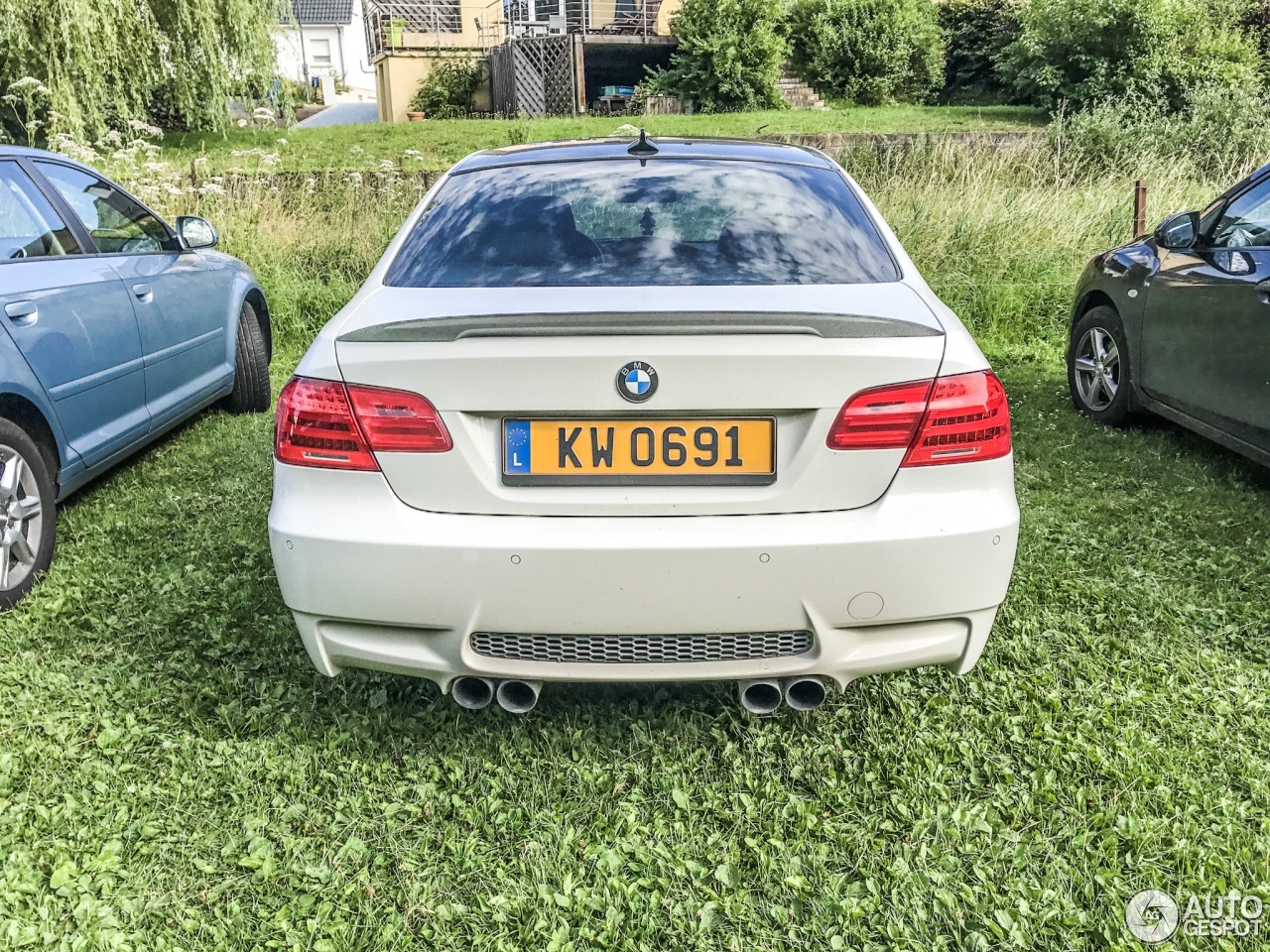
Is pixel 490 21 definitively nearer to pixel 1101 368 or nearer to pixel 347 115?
pixel 347 115

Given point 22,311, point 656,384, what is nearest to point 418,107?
point 22,311

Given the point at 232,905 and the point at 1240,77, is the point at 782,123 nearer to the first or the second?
the point at 1240,77

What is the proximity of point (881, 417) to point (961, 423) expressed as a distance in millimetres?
207

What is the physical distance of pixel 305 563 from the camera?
7.41ft

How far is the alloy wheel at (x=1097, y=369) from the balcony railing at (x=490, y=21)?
87.2ft

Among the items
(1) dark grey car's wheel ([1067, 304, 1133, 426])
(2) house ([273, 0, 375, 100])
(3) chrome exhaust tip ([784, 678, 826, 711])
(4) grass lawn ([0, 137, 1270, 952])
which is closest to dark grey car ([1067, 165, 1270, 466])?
(1) dark grey car's wheel ([1067, 304, 1133, 426])

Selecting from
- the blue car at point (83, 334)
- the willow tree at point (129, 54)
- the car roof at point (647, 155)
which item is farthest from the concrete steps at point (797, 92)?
the car roof at point (647, 155)

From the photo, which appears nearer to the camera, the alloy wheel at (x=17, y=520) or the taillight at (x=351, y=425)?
the taillight at (x=351, y=425)

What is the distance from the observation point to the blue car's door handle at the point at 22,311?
3.53m

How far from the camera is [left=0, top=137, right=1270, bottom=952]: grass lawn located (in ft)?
6.82

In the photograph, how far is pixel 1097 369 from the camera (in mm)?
5598

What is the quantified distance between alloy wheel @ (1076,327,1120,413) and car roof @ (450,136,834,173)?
9.66 feet

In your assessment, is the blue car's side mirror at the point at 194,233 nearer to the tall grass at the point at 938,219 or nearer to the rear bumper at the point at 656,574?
the tall grass at the point at 938,219

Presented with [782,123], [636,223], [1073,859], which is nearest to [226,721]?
[636,223]
